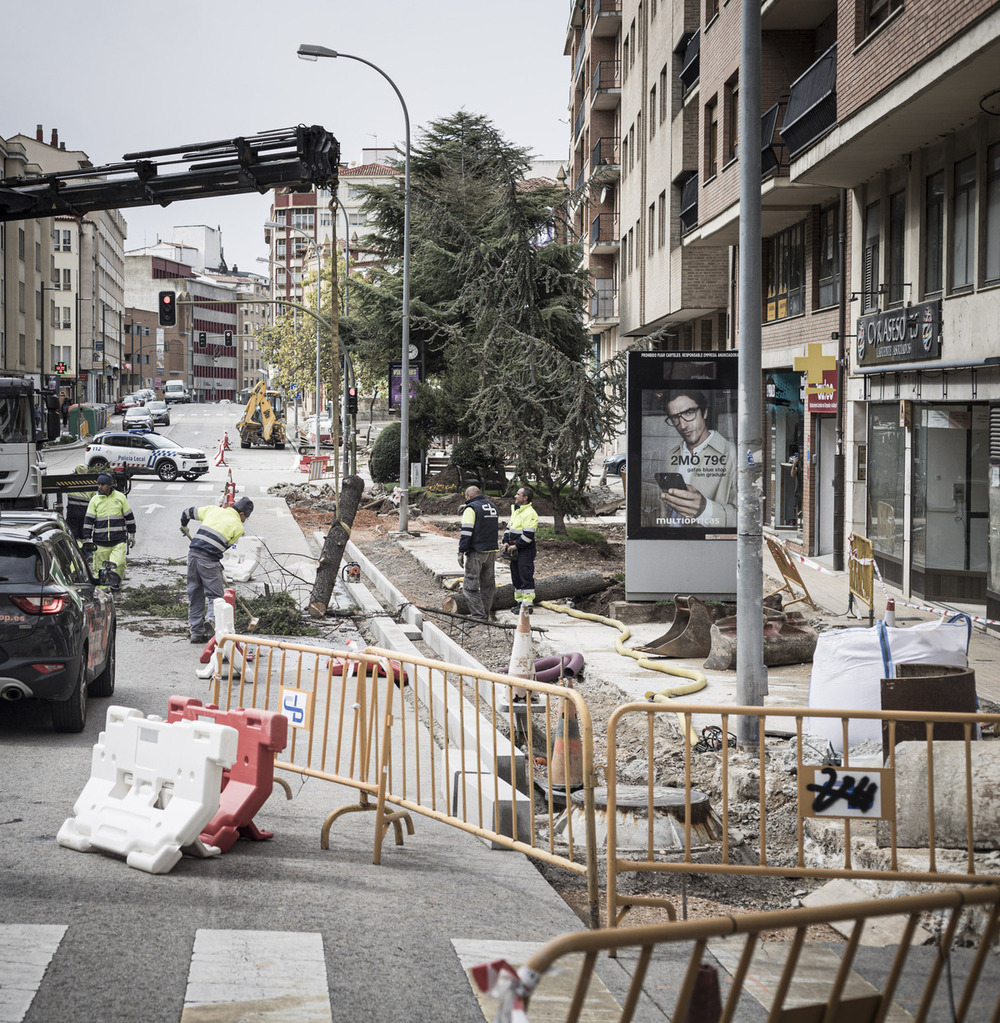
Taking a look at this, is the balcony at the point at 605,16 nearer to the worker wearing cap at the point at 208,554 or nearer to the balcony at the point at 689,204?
the balcony at the point at 689,204

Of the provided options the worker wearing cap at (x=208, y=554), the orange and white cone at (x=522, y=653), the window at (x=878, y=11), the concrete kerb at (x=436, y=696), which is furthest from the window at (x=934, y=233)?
the worker wearing cap at (x=208, y=554)

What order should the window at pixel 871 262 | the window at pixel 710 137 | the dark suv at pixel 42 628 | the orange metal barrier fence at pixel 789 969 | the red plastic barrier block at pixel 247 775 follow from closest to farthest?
1. the orange metal barrier fence at pixel 789 969
2. the red plastic barrier block at pixel 247 775
3. the dark suv at pixel 42 628
4. the window at pixel 871 262
5. the window at pixel 710 137

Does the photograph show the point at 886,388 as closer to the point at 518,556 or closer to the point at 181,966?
the point at 518,556

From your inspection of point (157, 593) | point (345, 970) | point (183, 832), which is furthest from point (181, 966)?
point (157, 593)

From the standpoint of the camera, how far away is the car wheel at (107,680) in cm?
1105

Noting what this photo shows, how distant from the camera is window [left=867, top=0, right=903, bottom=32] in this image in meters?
16.2

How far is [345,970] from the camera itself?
493 centimetres

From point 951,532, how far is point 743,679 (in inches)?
329

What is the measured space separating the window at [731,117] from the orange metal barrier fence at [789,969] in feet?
72.2

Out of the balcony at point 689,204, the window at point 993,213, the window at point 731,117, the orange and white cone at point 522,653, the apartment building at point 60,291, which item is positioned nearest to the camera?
the orange and white cone at point 522,653

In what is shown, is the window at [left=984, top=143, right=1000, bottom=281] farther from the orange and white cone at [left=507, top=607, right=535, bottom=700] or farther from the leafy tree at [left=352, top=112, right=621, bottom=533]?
the leafy tree at [left=352, top=112, right=621, bottom=533]

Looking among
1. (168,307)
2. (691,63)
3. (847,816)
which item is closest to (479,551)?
(847,816)

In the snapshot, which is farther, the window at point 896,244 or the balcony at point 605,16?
the balcony at point 605,16

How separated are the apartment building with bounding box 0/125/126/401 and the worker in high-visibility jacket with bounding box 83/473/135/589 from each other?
1180 centimetres
